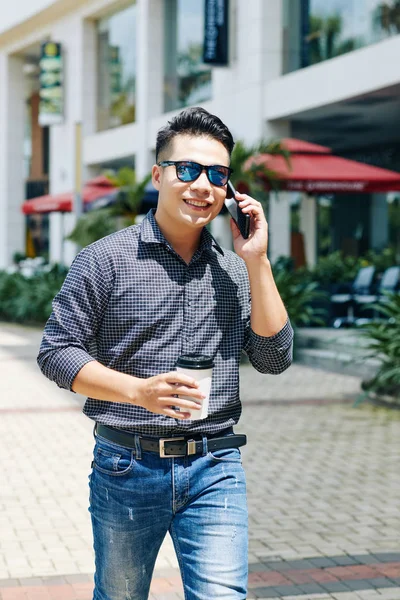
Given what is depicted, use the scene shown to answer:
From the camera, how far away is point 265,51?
69.8 ft

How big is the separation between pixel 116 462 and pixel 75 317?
0.43 meters

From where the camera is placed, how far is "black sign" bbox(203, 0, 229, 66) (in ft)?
71.7

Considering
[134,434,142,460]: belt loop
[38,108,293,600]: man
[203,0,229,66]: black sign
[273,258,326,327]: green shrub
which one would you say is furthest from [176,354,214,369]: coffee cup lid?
[203,0,229,66]: black sign

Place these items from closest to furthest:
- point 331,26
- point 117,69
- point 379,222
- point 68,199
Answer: point 331,26
point 68,199
point 379,222
point 117,69

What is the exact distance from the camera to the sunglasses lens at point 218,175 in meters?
3.03

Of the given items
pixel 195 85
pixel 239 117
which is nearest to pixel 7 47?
pixel 195 85

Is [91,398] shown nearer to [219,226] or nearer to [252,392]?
[252,392]

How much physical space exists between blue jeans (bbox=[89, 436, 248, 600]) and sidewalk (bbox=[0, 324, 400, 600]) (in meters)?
1.96

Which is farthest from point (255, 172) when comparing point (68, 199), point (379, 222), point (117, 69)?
point (117, 69)

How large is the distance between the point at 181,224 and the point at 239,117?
19.5 m

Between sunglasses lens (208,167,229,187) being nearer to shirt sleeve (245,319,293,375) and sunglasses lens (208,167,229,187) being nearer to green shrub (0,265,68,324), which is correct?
shirt sleeve (245,319,293,375)

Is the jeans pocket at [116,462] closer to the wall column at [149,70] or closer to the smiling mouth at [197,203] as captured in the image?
the smiling mouth at [197,203]

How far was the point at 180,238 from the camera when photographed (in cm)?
313

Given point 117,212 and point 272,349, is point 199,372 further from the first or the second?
point 117,212
